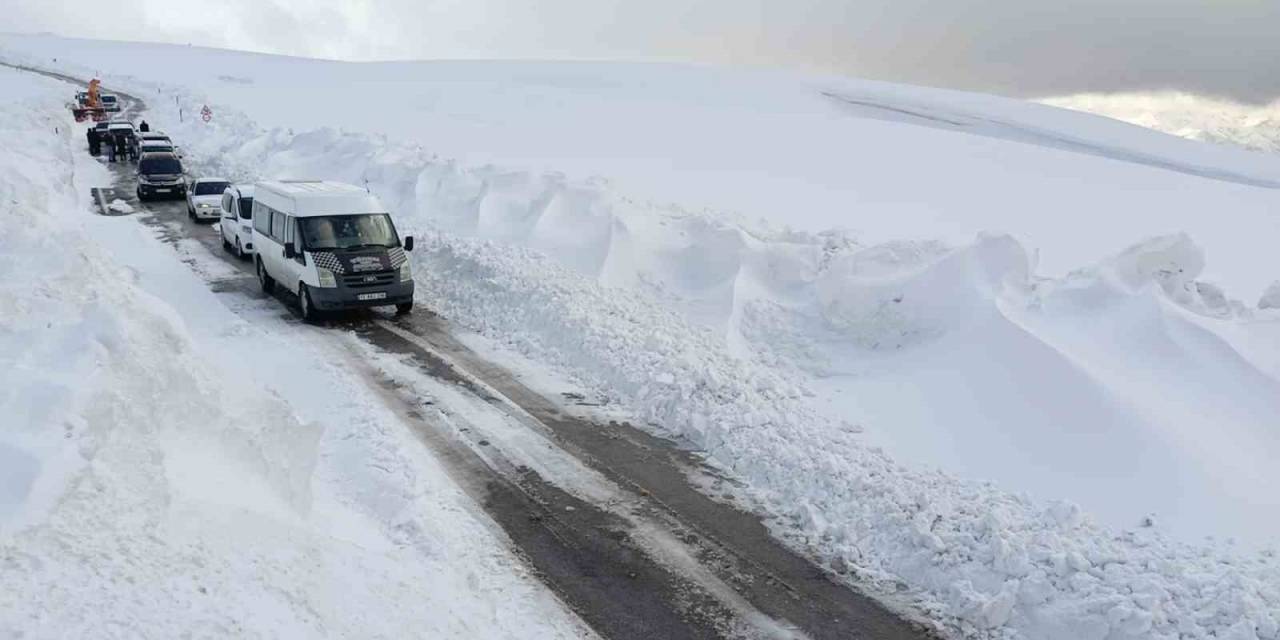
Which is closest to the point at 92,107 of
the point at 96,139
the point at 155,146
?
the point at 96,139

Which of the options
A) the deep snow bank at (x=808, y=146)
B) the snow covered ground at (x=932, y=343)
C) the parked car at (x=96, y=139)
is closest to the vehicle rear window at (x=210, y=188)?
the snow covered ground at (x=932, y=343)

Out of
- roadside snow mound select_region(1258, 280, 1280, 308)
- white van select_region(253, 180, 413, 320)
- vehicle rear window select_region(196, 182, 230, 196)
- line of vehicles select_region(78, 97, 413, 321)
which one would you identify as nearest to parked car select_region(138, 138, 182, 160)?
vehicle rear window select_region(196, 182, 230, 196)

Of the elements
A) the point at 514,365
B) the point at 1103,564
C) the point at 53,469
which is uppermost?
the point at 53,469

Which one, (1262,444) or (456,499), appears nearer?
(456,499)

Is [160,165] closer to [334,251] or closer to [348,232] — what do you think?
[348,232]

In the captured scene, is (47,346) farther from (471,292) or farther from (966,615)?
(471,292)

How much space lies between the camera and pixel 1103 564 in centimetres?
739

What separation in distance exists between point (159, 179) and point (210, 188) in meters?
3.56

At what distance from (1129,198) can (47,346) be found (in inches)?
1280

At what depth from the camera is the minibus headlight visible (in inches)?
596

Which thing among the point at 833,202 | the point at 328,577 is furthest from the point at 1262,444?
the point at 833,202

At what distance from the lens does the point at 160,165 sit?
2719 cm

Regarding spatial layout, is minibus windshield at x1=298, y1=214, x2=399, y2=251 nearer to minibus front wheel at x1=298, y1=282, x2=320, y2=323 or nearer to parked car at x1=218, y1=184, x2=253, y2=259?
minibus front wheel at x1=298, y1=282, x2=320, y2=323

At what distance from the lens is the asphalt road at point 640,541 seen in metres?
7.12
